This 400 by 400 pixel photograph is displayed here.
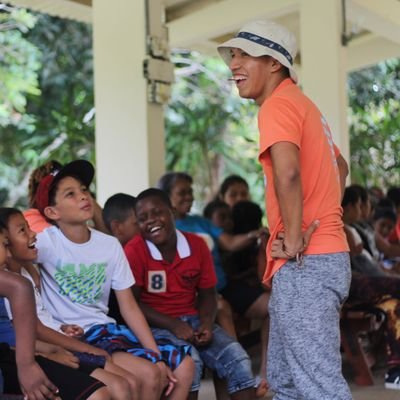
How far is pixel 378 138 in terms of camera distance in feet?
32.4

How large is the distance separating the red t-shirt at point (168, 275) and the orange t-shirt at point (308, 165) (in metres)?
1.13

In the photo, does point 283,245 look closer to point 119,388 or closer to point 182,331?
point 119,388

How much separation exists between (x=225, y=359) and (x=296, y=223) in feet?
4.45

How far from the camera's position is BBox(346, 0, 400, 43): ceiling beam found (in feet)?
25.6

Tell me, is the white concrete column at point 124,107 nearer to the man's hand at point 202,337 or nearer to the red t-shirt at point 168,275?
the red t-shirt at point 168,275

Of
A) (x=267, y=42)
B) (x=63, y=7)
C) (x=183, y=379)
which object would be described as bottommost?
(x=183, y=379)

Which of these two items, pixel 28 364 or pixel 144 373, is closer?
pixel 28 364

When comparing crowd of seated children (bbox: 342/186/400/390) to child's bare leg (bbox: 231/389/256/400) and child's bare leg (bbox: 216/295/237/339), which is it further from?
child's bare leg (bbox: 231/389/256/400)

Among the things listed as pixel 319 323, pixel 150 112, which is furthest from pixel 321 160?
pixel 150 112

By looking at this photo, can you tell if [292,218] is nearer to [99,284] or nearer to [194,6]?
[99,284]

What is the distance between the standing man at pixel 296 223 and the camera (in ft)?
9.54

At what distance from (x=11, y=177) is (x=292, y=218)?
38.9 ft

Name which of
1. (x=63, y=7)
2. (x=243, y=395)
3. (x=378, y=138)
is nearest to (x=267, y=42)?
(x=243, y=395)

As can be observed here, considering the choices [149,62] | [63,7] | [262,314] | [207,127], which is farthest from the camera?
[207,127]
